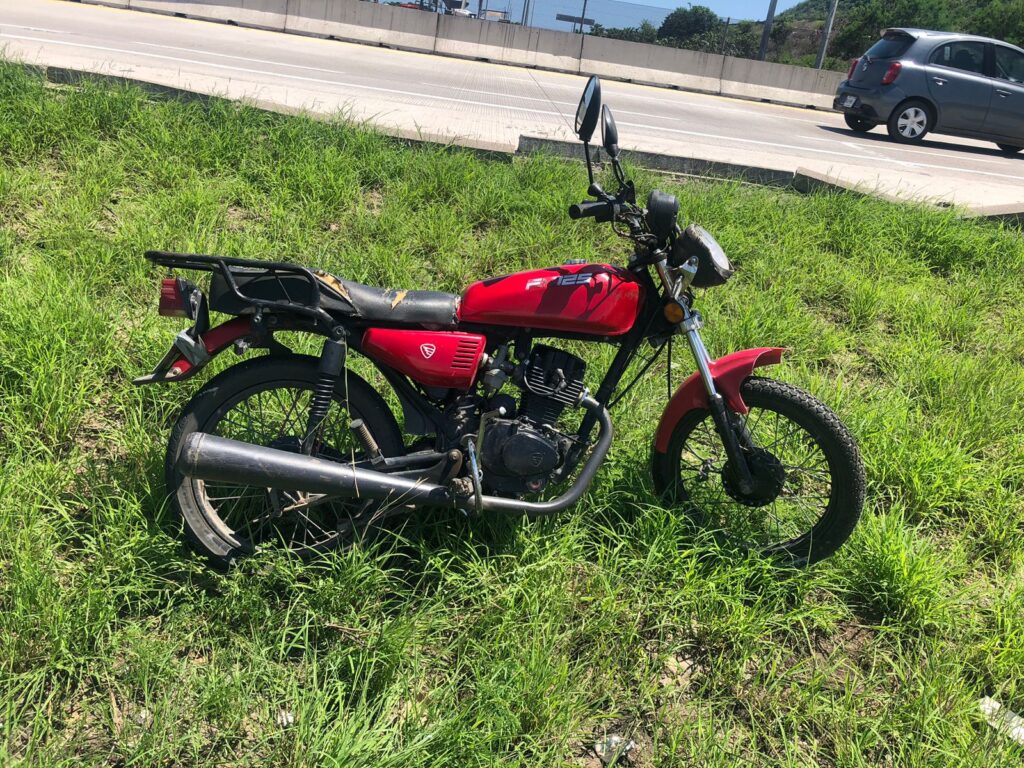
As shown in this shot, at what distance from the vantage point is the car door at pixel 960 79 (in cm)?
1170

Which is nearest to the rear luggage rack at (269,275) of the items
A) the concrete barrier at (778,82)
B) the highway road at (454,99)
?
the highway road at (454,99)

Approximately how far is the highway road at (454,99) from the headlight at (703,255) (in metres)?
3.67

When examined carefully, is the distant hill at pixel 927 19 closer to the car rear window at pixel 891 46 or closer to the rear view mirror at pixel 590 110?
the car rear window at pixel 891 46

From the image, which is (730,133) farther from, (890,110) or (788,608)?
(788,608)

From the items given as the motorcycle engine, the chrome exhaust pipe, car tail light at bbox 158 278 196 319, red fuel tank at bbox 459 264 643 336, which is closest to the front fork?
red fuel tank at bbox 459 264 643 336

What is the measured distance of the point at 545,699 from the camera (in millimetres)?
2268

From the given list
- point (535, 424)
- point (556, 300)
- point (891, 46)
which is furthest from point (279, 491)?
point (891, 46)

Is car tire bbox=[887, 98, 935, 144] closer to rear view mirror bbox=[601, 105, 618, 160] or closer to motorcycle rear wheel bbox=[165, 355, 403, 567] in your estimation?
rear view mirror bbox=[601, 105, 618, 160]

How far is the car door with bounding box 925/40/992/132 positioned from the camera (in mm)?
11703

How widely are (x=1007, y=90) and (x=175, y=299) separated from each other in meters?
13.6

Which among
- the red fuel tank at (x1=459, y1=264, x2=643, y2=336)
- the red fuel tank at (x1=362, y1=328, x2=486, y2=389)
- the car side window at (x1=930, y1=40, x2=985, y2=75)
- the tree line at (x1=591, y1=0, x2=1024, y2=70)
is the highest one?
the tree line at (x1=591, y1=0, x2=1024, y2=70)

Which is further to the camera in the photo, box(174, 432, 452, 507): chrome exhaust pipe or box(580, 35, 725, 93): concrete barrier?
box(580, 35, 725, 93): concrete barrier

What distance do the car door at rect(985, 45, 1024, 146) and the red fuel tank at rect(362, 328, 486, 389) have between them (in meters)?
12.8

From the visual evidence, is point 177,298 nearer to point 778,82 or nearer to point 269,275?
point 269,275
